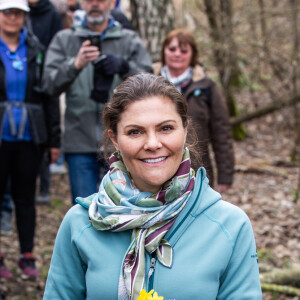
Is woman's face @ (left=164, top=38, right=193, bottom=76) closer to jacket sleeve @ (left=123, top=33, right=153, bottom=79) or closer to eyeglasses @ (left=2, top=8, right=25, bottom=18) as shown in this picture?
jacket sleeve @ (left=123, top=33, right=153, bottom=79)

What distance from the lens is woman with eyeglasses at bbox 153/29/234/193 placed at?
201 inches

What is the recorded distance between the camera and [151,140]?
2.32 m

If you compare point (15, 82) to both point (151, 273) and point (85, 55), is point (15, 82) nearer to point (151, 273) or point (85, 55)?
point (85, 55)

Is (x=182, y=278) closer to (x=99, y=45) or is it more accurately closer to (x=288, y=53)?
(x=99, y=45)

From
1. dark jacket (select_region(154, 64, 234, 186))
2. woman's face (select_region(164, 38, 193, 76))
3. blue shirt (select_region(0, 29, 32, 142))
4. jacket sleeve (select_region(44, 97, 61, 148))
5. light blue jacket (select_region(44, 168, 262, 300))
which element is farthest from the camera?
jacket sleeve (select_region(44, 97, 61, 148))

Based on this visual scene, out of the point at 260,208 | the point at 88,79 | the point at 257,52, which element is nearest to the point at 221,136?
the point at 88,79

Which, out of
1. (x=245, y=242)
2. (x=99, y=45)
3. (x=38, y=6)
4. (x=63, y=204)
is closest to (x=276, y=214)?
(x=63, y=204)

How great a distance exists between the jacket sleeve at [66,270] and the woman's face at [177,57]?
3.03 m

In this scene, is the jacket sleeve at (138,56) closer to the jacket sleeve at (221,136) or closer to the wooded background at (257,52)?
the jacket sleeve at (221,136)

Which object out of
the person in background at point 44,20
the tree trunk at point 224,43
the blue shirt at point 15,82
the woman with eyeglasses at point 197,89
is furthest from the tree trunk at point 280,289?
the tree trunk at point 224,43

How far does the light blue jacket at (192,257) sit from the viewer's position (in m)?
2.20

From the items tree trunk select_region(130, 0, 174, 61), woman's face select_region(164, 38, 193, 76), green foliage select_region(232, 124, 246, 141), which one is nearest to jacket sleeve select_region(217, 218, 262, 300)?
woman's face select_region(164, 38, 193, 76)

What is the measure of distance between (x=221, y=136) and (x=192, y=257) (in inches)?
125

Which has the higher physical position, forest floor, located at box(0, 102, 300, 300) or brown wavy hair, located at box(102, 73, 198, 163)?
brown wavy hair, located at box(102, 73, 198, 163)
